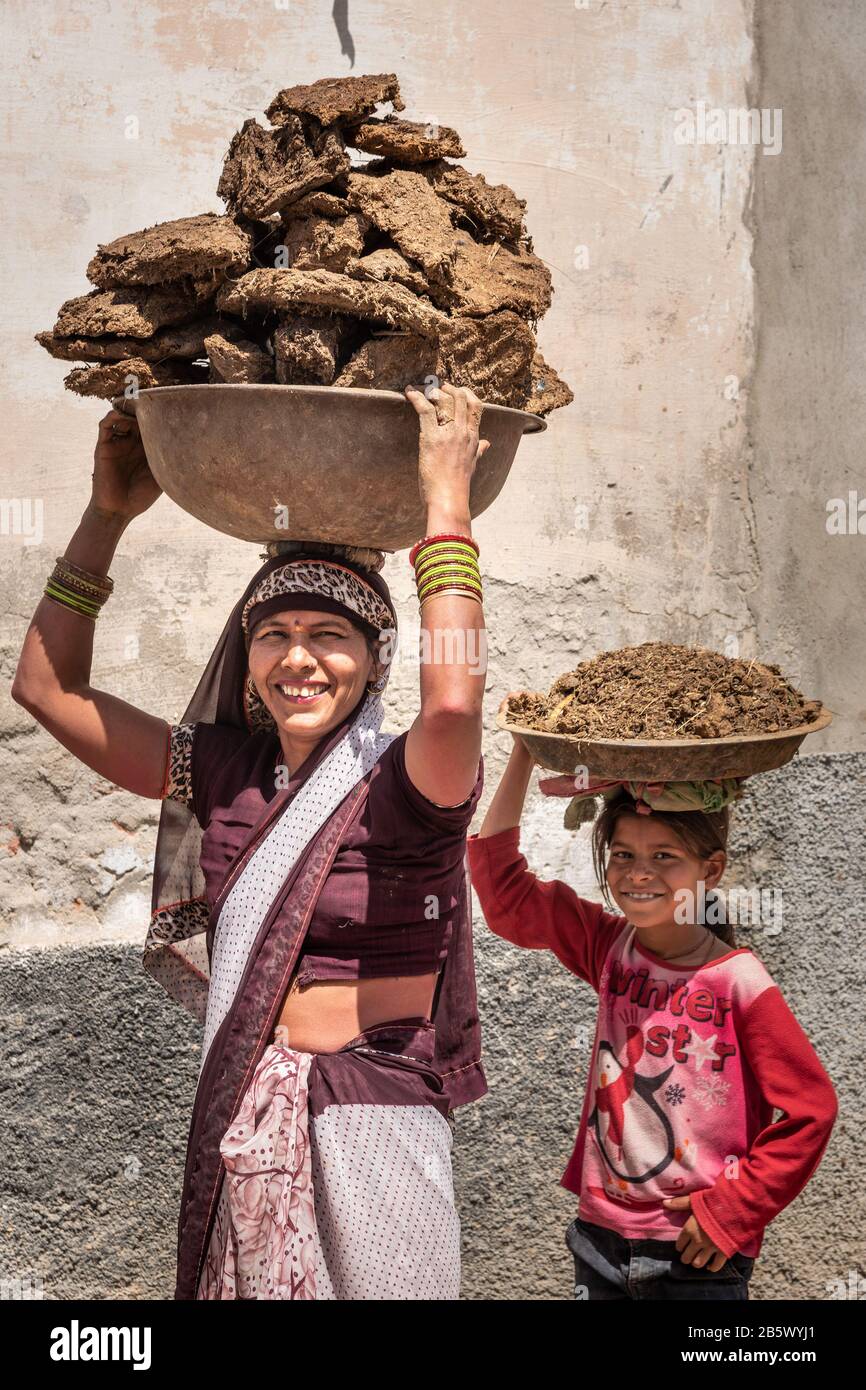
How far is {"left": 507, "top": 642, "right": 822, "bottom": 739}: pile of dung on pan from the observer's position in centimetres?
256

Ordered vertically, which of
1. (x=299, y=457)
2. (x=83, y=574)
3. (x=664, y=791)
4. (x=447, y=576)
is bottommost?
(x=664, y=791)

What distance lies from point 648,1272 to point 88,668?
169cm

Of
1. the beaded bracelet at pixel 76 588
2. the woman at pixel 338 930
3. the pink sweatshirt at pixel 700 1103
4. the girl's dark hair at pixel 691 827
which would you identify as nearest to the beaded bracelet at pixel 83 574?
the beaded bracelet at pixel 76 588

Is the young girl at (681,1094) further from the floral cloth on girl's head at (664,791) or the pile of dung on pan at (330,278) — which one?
the pile of dung on pan at (330,278)

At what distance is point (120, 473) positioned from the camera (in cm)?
291

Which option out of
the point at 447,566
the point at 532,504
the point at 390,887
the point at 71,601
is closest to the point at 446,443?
the point at 447,566

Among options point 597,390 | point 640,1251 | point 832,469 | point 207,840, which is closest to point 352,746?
point 207,840

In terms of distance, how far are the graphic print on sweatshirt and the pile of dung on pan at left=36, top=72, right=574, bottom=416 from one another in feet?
3.97

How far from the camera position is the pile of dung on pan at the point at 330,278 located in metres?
2.35

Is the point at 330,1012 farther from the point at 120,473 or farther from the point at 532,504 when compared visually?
the point at 532,504

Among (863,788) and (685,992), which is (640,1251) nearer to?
(685,992)

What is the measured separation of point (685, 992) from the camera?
2746 millimetres

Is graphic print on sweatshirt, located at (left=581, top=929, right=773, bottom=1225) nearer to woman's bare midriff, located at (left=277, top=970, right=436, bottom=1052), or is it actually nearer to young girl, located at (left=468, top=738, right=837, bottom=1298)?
young girl, located at (left=468, top=738, right=837, bottom=1298)

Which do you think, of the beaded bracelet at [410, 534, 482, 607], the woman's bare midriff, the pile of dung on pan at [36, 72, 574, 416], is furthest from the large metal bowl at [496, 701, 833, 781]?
the pile of dung on pan at [36, 72, 574, 416]
